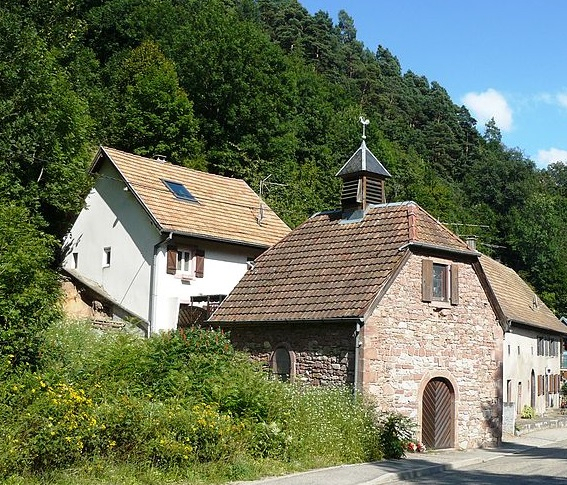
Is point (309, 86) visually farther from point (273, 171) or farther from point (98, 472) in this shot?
point (98, 472)

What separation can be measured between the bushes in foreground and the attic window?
11.5m

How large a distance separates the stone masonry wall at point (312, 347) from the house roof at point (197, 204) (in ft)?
25.1

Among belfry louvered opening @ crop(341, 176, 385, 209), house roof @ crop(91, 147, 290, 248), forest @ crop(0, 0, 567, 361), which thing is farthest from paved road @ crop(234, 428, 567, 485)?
house roof @ crop(91, 147, 290, 248)

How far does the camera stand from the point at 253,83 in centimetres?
5050

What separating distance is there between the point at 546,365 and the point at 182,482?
119 ft

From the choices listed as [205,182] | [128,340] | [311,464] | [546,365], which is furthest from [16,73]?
[546,365]

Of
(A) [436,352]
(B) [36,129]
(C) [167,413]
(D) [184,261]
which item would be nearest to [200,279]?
(D) [184,261]

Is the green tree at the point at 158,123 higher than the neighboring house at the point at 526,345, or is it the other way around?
the green tree at the point at 158,123

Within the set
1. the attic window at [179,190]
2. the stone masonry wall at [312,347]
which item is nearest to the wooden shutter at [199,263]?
the attic window at [179,190]

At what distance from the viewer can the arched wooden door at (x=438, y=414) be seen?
2325 centimetres

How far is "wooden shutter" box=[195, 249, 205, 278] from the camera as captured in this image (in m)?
31.7

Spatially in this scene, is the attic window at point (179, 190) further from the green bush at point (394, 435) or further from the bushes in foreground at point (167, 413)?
the green bush at point (394, 435)

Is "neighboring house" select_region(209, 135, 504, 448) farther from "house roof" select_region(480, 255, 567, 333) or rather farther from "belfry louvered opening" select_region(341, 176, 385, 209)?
"house roof" select_region(480, 255, 567, 333)

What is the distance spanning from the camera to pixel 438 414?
2359 centimetres
